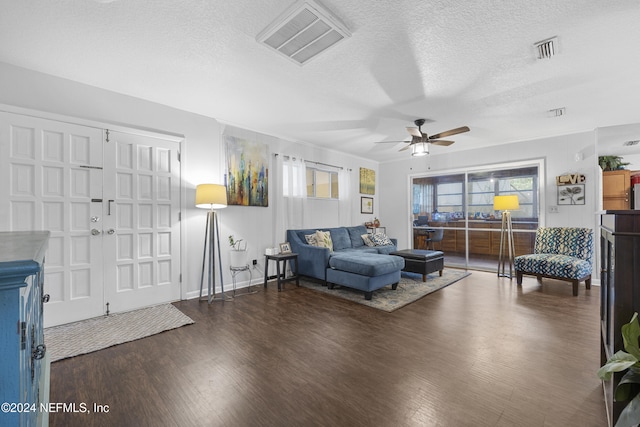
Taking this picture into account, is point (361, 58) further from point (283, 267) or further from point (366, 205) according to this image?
point (366, 205)

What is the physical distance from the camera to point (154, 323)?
9.95ft

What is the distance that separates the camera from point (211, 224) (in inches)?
153

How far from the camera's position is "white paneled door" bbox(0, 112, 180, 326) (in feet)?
9.16

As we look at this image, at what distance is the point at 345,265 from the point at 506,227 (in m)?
3.79

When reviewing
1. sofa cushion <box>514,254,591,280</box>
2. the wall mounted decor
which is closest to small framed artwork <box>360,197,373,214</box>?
the wall mounted decor

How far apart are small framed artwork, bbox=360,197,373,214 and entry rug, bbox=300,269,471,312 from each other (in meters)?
2.20

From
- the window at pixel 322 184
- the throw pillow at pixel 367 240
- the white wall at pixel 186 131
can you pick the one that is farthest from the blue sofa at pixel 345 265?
the window at pixel 322 184

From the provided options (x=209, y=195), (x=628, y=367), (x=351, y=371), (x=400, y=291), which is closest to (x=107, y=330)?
(x=209, y=195)

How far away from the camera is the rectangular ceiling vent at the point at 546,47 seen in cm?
233

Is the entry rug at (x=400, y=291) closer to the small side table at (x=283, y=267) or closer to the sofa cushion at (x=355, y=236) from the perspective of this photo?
the small side table at (x=283, y=267)

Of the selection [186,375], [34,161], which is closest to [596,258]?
[186,375]

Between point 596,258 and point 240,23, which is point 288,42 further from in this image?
point 596,258

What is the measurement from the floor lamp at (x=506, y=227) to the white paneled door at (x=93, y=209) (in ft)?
18.1

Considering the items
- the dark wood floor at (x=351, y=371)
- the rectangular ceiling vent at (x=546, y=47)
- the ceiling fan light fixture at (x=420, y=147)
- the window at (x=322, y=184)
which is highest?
the rectangular ceiling vent at (x=546, y=47)
